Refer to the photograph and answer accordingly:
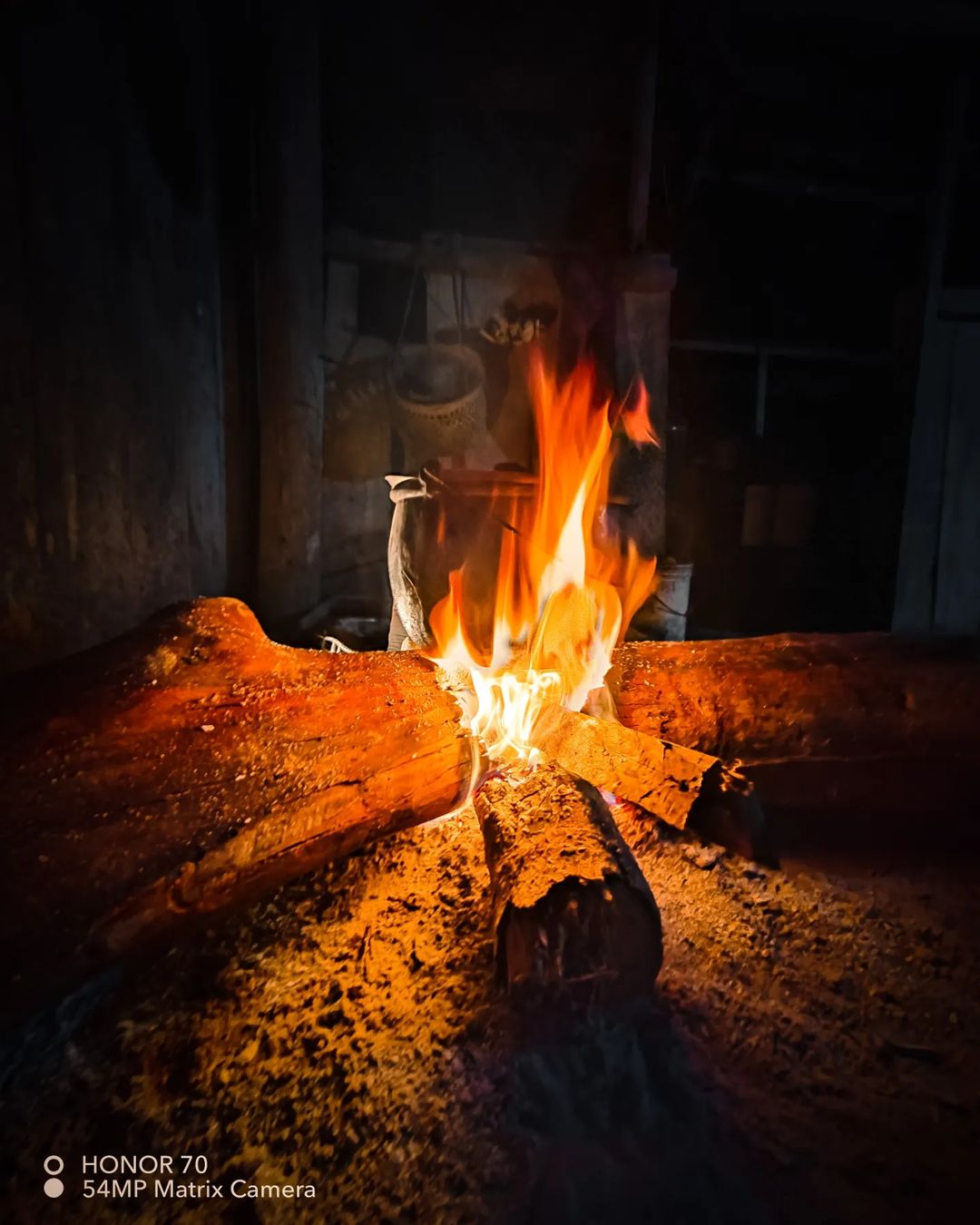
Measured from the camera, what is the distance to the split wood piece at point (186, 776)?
4.51ft

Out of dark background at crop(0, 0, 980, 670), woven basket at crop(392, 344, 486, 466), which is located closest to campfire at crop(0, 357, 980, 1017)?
dark background at crop(0, 0, 980, 670)

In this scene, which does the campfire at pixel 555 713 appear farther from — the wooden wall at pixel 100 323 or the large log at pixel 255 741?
the wooden wall at pixel 100 323

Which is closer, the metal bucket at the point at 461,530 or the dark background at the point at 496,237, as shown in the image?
the dark background at the point at 496,237

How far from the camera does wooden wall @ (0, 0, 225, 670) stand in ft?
7.64

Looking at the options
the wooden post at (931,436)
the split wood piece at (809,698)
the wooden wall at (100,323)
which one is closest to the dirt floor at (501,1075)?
the split wood piece at (809,698)

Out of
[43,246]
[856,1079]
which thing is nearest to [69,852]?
[856,1079]

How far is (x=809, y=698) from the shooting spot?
2.31 m

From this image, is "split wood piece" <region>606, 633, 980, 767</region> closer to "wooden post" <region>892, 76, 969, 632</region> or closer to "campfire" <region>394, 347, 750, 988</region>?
"campfire" <region>394, 347, 750, 988</region>

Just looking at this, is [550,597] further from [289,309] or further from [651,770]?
[289,309]

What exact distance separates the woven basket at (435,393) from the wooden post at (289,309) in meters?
0.63

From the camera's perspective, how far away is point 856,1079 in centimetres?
134

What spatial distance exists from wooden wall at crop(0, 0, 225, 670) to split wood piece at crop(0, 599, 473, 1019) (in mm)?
600

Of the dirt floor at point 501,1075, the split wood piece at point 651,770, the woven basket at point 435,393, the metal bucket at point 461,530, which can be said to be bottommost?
the dirt floor at point 501,1075

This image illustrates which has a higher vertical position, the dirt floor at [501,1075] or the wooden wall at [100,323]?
the wooden wall at [100,323]
